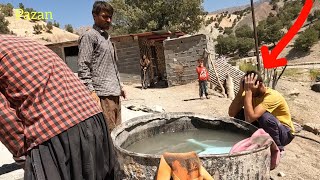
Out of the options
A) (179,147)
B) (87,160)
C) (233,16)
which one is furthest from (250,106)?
(233,16)

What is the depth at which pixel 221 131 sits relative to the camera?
3.39 m

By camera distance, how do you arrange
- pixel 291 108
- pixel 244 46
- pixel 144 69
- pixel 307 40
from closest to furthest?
pixel 291 108 < pixel 144 69 < pixel 307 40 < pixel 244 46

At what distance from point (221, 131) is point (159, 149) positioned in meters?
0.70

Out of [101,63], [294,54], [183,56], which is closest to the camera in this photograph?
[101,63]

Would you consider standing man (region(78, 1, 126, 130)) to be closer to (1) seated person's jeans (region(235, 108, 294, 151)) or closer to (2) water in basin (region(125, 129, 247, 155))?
(2) water in basin (region(125, 129, 247, 155))

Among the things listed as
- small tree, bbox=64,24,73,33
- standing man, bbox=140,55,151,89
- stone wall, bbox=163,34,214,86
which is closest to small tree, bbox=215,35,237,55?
small tree, bbox=64,24,73,33

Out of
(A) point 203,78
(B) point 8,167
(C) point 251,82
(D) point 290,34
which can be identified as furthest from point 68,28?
(C) point 251,82

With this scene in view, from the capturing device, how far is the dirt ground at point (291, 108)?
179 inches

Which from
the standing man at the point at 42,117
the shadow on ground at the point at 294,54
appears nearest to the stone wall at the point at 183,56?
the standing man at the point at 42,117

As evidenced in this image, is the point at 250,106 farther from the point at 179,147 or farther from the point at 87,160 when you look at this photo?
the point at 87,160

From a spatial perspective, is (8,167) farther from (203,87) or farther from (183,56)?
(183,56)

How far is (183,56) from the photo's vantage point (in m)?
13.4

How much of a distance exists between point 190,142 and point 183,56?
407 inches

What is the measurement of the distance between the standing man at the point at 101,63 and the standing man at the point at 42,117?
1.20 metres
